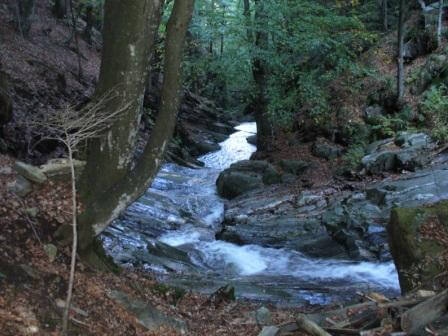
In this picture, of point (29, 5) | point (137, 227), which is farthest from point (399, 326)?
point (29, 5)

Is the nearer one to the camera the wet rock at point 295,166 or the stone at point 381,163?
the stone at point 381,163

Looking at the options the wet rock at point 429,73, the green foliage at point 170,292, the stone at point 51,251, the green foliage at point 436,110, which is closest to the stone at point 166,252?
the green foliage at point 170,292

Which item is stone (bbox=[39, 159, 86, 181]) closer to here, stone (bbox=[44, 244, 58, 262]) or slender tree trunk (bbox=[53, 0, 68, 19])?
stone (bbox=[44, 244, 58, 262])

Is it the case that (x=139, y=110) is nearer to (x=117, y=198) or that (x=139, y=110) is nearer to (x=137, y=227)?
(x=117, y=198)

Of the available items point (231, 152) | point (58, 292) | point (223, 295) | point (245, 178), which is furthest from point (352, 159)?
point (58, 292)

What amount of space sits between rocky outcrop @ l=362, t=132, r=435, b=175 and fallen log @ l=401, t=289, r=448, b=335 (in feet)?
33.0

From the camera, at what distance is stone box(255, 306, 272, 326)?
7.81 metres

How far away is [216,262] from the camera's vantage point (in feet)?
42.1

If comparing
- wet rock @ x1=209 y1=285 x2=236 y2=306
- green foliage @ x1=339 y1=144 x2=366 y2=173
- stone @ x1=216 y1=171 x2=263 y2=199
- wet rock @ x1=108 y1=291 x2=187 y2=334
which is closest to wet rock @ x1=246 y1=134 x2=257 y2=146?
stone @ x1=216 y1=171 x2=263 y2=199

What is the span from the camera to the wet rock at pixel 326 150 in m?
19.6

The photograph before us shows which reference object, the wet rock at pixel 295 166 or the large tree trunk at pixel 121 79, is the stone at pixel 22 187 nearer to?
the large tree trunk at pixel 121 79

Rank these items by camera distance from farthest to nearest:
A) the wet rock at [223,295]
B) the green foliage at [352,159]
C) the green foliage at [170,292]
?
the green foliage at [352,159] → the wet rock at [223,295] → the green foliage at [170,292]

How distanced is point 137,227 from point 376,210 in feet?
21.6

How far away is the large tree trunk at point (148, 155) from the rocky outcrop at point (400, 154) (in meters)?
10.3
